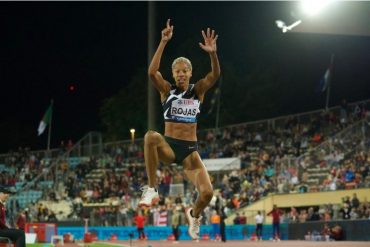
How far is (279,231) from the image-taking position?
3344cm

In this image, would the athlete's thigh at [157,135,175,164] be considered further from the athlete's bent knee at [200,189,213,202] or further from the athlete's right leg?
the athlete's bent knee at [200,189,213,202]

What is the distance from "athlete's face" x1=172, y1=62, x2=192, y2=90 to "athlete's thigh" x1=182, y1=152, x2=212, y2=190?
1140 millimetres

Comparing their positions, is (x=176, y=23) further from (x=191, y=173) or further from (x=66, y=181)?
(x=191, y=173)

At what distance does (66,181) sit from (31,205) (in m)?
3.06

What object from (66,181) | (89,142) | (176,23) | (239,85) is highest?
(176,23)

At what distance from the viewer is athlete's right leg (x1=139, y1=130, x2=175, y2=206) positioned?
1155 cm

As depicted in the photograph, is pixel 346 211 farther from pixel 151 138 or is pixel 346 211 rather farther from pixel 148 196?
pixel 151 138

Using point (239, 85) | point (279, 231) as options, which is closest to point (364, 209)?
point (279, 231)

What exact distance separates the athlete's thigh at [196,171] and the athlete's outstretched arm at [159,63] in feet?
3.83

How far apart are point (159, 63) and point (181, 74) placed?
0.47 metres

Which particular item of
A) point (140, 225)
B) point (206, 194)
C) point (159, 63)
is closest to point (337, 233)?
point (140, 225)

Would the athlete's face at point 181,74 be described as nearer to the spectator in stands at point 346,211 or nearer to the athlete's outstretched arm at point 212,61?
the athlete's outstretched arm at point 212,61

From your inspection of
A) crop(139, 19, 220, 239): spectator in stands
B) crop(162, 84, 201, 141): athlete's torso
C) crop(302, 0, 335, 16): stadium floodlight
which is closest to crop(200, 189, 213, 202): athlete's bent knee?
crop(139, 19, 220, 239): spectator in stands

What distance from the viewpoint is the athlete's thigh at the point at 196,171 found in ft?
39.3
